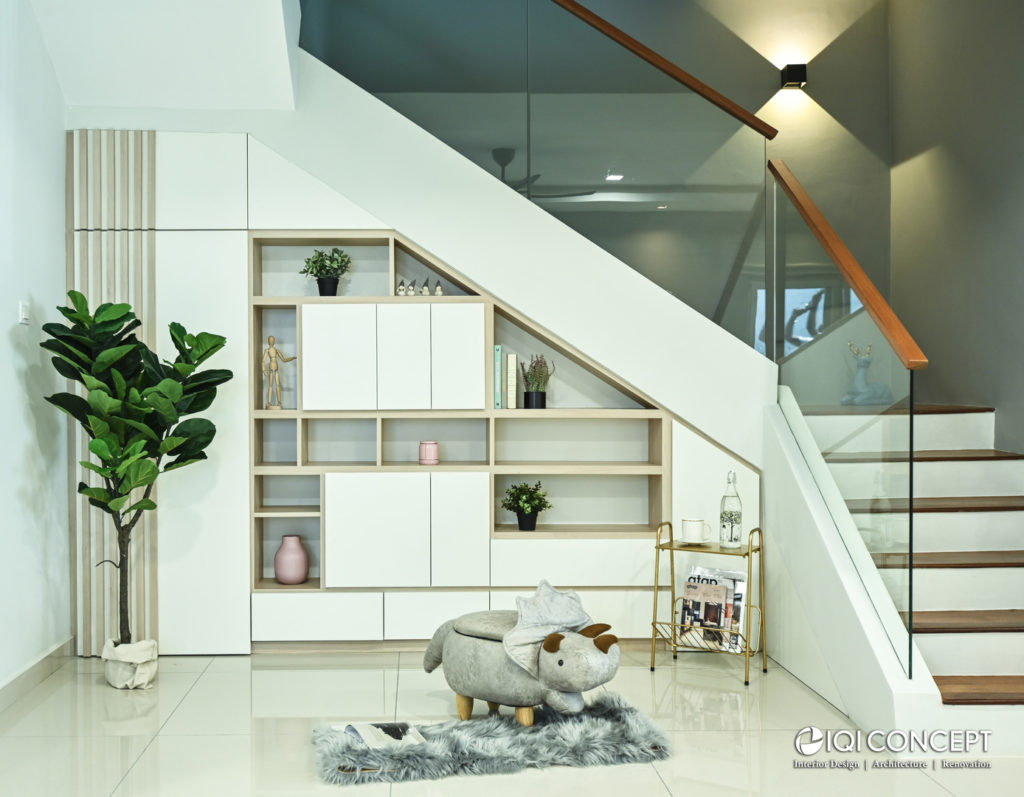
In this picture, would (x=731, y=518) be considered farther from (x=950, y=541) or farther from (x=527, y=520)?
(x=527, y=520)

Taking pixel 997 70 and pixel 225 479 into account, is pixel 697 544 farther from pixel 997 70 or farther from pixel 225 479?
pixel 997 70

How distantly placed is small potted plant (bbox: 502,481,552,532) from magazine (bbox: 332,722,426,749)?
1.46m

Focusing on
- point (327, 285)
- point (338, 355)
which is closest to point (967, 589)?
point (338, 355)

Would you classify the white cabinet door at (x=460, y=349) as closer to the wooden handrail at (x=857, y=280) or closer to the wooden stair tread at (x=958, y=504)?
the wooden handrail at (x=857, y=280)

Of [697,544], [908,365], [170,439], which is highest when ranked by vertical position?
[908,365]

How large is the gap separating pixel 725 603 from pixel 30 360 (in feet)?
11.0

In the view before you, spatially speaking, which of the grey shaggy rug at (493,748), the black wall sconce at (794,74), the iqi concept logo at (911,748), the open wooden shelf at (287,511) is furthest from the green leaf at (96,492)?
the black wall sconce at (794,74)

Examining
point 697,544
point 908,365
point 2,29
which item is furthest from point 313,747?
point 2,29

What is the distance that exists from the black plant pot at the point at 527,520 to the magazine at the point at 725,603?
0.86m

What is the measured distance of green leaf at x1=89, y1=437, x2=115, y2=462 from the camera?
3.55 meters

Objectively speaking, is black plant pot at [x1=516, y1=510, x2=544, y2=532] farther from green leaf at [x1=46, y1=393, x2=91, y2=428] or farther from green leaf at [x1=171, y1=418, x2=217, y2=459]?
green leaf at [x1=46, y1=393, x2=91, y2=428]

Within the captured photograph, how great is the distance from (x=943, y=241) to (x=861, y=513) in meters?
2.41

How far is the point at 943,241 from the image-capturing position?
4.99m

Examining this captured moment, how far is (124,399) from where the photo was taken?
373 cm
